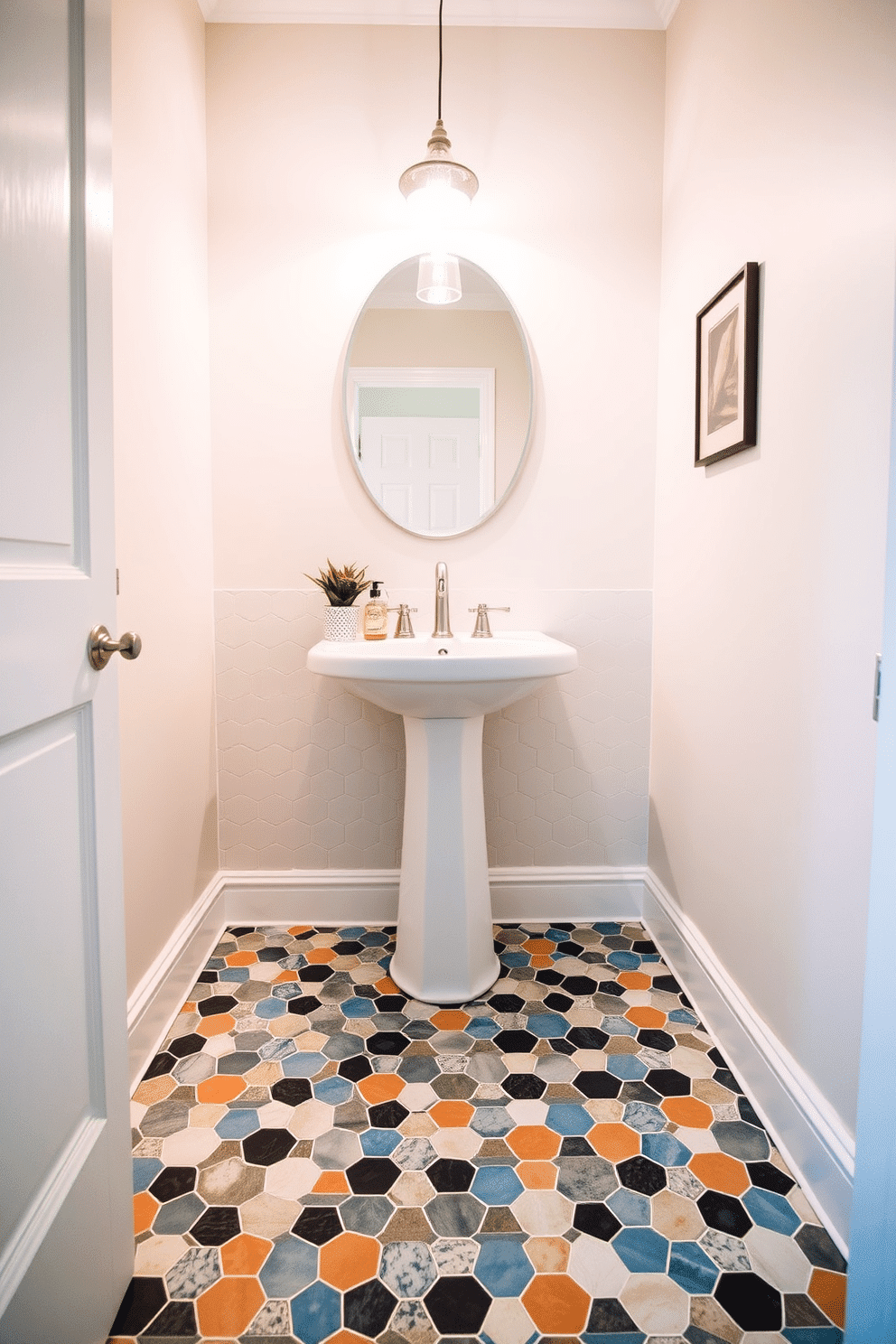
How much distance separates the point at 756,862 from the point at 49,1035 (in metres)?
1.17

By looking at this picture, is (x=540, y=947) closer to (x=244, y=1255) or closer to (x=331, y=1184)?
(x=331, y=1184)

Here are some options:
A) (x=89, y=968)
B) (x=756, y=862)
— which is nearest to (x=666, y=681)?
(x=756, y=862)

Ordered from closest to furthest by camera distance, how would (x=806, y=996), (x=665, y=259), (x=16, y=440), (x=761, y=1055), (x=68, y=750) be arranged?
(x=16, y=440) < (x=68, y=750) < (x=806, y=996) < (x=761, y=1055) < (x=665, y=259)

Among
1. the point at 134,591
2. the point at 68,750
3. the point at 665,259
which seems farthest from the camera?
the point at 665,259

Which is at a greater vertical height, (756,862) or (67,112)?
(67,112)

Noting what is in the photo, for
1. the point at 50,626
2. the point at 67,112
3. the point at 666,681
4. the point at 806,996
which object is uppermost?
the point at 67,112

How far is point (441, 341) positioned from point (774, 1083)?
1.84m

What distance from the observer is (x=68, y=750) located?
864 mm

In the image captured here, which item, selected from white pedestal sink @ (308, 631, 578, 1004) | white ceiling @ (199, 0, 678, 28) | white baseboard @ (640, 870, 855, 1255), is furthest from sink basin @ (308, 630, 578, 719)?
white ceiling @ (199, 0, 678, 28)

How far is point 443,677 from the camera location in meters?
1.49

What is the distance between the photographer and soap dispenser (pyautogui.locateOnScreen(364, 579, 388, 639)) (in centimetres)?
195

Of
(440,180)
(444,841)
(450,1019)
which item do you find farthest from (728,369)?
(450,1019)

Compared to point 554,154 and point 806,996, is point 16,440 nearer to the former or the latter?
point 806,996

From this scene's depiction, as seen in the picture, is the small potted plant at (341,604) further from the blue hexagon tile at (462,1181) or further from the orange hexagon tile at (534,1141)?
the orange hexagon tile at (534,1141)
